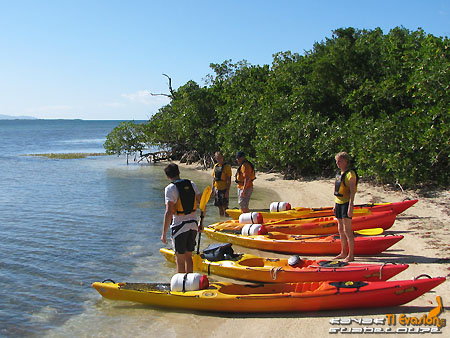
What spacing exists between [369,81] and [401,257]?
12126mm

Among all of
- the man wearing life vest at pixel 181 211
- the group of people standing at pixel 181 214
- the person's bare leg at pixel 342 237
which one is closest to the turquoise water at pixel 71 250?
the group of people standing at pixel 181 214

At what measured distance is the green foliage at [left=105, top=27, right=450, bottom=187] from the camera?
14023 millimetres

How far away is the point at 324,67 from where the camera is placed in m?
20.5

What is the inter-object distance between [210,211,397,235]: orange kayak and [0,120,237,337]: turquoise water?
267 centimetres

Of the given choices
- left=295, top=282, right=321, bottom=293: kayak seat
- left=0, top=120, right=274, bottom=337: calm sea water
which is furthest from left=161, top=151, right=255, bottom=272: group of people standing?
left=295, top=282, right=321, bottom=293: kayak seat

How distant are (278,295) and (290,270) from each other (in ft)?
3.44

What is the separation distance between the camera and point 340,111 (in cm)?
2062

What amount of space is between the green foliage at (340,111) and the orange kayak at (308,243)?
6162 millimetres

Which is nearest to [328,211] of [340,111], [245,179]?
[245,179]

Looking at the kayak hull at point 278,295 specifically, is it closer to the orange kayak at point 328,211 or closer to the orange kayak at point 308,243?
the orange kayak at point 308,243

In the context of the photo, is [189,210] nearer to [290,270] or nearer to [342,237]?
[290,270]

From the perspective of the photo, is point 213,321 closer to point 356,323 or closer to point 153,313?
point 153,313

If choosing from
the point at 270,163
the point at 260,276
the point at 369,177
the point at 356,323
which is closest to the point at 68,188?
the point at 270,163

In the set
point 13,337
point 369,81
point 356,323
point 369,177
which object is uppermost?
point 369,81
